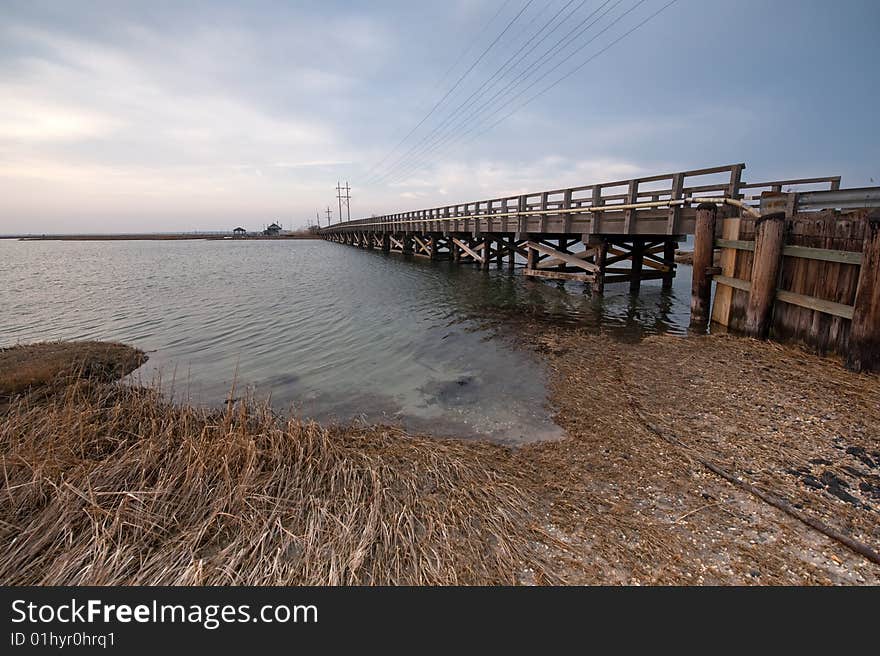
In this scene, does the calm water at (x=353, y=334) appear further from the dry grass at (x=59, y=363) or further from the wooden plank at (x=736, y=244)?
the wooden plank at (x=736, y=244)

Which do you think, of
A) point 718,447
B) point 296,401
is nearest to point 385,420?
point 296,401

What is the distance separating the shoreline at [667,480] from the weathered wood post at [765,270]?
1.42 m

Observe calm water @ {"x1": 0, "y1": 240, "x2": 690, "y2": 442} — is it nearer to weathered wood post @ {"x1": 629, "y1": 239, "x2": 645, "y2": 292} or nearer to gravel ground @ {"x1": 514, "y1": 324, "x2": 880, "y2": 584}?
weathered wood post @ {"x1": 629, "y1": 239, "x2": 645, "y2": 292}

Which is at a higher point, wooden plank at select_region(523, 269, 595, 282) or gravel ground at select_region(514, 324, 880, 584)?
wooden plank at select_region(523, 269, 595, 282)

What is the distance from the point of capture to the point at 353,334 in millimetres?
11766

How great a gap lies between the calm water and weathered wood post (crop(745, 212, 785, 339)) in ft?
8.19

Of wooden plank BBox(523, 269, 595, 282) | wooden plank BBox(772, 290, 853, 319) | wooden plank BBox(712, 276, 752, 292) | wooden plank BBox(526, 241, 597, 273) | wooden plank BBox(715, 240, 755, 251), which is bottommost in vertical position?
wooden plank BBox(523, 269, 595, 282)

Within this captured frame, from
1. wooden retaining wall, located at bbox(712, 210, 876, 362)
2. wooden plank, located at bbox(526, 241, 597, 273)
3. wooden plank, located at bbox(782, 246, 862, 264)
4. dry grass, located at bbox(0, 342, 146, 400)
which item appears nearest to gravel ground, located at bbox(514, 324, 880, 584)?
wooden retaining wall, located at bbox(712, 210, 876, 362)

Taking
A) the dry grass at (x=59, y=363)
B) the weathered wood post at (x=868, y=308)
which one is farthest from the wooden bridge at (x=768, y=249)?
the dry grass at (x=59, y=363)

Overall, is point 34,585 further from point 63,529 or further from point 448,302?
point 448,302

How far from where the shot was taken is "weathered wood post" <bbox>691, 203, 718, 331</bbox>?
9703 millimetres

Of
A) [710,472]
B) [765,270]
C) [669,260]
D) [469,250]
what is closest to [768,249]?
[765,270]

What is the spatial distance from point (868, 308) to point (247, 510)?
8.78 m

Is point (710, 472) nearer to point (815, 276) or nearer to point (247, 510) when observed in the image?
point (247, 510)
